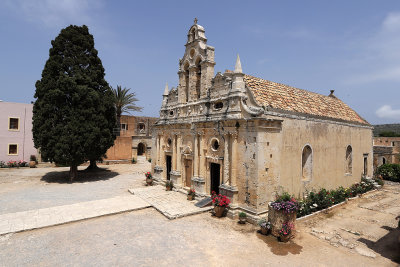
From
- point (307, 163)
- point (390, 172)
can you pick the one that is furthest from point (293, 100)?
point (390, 172)

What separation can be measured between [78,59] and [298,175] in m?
19.4

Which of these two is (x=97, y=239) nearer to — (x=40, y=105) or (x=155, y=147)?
(x=155, y=147)

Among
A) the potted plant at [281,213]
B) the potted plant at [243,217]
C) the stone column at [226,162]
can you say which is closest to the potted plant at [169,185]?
the stone column at [226,162]

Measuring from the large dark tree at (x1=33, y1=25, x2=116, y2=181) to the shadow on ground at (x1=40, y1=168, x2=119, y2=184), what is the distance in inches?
46.7

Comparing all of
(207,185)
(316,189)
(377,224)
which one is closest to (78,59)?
(207,185)

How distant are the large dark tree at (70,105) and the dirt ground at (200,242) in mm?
5860

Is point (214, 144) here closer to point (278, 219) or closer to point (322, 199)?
point (278, 219)

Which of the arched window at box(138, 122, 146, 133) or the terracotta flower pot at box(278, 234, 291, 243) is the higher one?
the arched window at box(138, 122, 146, 133)

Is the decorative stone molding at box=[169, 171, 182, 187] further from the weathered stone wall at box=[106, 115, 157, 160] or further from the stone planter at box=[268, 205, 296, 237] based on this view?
the weathered stone wall at box=[106, 115, 157, 160]

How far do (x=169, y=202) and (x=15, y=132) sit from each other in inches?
978

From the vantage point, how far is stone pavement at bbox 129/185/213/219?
40.0 ft

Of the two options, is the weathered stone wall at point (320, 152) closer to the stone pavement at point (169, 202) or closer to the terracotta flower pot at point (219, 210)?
the terracotta flower pot at point (219, 210)

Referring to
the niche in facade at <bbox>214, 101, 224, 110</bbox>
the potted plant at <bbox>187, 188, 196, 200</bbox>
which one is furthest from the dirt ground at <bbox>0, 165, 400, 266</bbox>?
the niche in facade at <bbox>214, 101, 224, 110</bbox>

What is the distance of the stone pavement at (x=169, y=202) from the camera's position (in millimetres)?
12190
